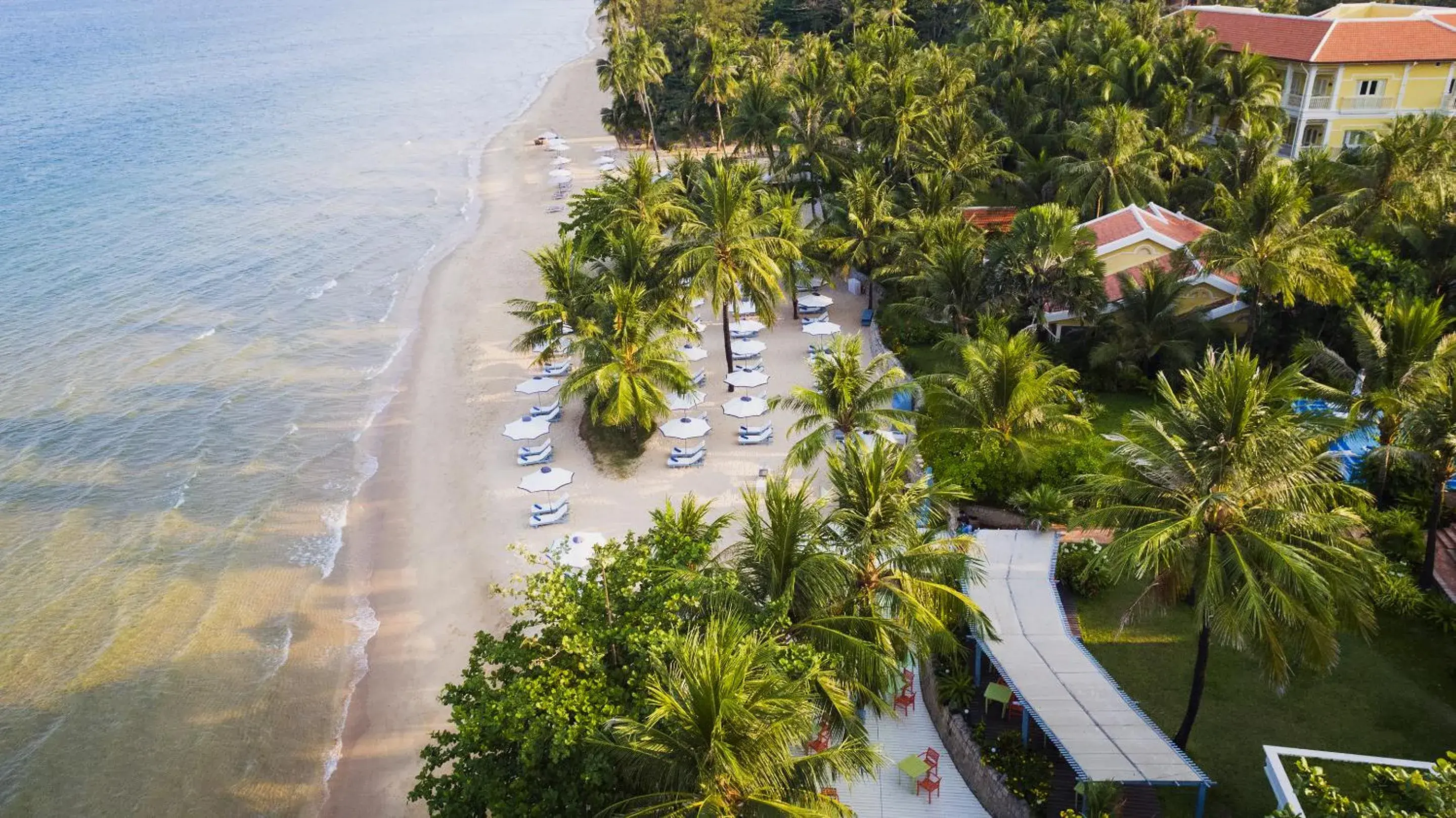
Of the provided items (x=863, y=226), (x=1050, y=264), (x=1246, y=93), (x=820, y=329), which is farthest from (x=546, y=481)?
(x=1246, y=93)

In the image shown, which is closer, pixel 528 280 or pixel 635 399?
pixel 635 399

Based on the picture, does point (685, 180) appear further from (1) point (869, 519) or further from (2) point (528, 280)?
(1) point (869, 519)

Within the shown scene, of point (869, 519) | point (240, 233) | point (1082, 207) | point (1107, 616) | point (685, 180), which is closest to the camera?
point (869, 519)

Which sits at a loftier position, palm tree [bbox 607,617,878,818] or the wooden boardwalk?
palm tree [bbox 607,617,878,818]

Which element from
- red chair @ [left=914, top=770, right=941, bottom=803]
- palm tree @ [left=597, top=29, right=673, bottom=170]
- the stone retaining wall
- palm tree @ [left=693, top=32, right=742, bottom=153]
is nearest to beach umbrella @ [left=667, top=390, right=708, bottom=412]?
the stone retaining wall

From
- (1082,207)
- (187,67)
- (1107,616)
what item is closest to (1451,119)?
(1082,207)

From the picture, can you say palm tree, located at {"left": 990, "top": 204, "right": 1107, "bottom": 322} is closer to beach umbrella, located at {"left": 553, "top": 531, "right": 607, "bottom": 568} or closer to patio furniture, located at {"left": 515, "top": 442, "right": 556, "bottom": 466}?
beach umbrella, located at {"left": 553, "top": 531, "right": 607, "bottom": 568}

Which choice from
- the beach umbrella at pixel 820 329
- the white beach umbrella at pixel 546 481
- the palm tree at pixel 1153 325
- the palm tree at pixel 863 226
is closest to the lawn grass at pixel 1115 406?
the palm tree at pixel 1153 325
